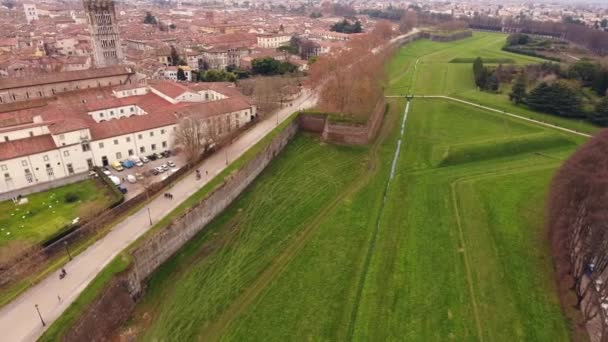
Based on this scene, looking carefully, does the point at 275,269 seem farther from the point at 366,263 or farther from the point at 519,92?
the point at 519,92

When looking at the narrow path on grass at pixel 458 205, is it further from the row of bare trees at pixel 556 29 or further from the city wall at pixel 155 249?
the row of bare trees at pixel 556 29

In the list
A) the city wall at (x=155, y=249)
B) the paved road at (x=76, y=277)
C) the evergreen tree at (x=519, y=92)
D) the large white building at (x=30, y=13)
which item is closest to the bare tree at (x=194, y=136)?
the paved road at (x=76, y=277)

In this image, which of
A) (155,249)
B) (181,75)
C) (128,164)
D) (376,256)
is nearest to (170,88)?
(128,164)

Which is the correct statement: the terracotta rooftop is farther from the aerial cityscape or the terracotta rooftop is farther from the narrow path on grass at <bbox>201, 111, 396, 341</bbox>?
the narrow path on grass at <bbox>201, 111, 396, 341</bbox>

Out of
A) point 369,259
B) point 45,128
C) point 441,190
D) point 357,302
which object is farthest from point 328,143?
point 45,128

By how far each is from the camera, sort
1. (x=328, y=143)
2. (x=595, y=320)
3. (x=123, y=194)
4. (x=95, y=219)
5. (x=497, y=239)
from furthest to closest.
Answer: (x=328, y=143) → (x=123, y=194) → (x=497, y=239) → (x=95, y=219) → (x=595, y=320)

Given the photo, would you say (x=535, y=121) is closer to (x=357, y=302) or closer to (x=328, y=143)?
(x=328, y=143)

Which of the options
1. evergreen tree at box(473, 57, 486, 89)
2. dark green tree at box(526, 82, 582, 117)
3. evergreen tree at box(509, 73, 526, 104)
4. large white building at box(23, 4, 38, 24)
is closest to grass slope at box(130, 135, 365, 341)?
dark green tree at box(526, 82, 582, 117)
